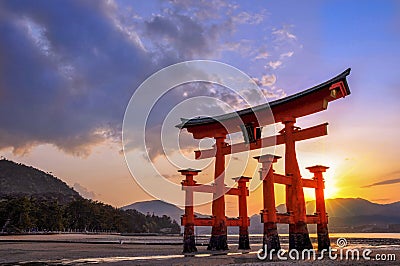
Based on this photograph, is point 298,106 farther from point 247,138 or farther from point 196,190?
point 196,190

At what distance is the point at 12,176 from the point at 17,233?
128422 mm

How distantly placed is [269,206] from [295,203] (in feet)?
4.66

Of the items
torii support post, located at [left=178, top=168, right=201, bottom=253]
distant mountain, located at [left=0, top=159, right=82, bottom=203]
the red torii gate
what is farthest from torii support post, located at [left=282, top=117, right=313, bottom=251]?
distant mountain, located at [left=0, top=159, right=82, bottom=203]

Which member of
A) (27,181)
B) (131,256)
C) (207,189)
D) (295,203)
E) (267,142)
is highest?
(27,181)

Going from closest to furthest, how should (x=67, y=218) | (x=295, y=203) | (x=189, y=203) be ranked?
(x=295, y=203), (x=189, y=203), (x=67, y=218)

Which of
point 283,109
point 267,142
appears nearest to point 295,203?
point 267,142

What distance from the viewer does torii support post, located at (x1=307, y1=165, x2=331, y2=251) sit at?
2414 cm

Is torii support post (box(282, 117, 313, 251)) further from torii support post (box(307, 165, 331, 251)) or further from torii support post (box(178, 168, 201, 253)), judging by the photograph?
torii support post (box(178, 168, 201, 253))

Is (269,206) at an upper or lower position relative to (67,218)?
upper

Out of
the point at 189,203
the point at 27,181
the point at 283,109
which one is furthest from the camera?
the point at 27,181

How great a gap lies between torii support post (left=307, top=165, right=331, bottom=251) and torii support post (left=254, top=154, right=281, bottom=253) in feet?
11.5

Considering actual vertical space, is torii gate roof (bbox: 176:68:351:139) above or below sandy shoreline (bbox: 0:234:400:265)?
above

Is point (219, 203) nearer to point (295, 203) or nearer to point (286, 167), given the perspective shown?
point (286, 167)

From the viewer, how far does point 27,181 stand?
571ft
